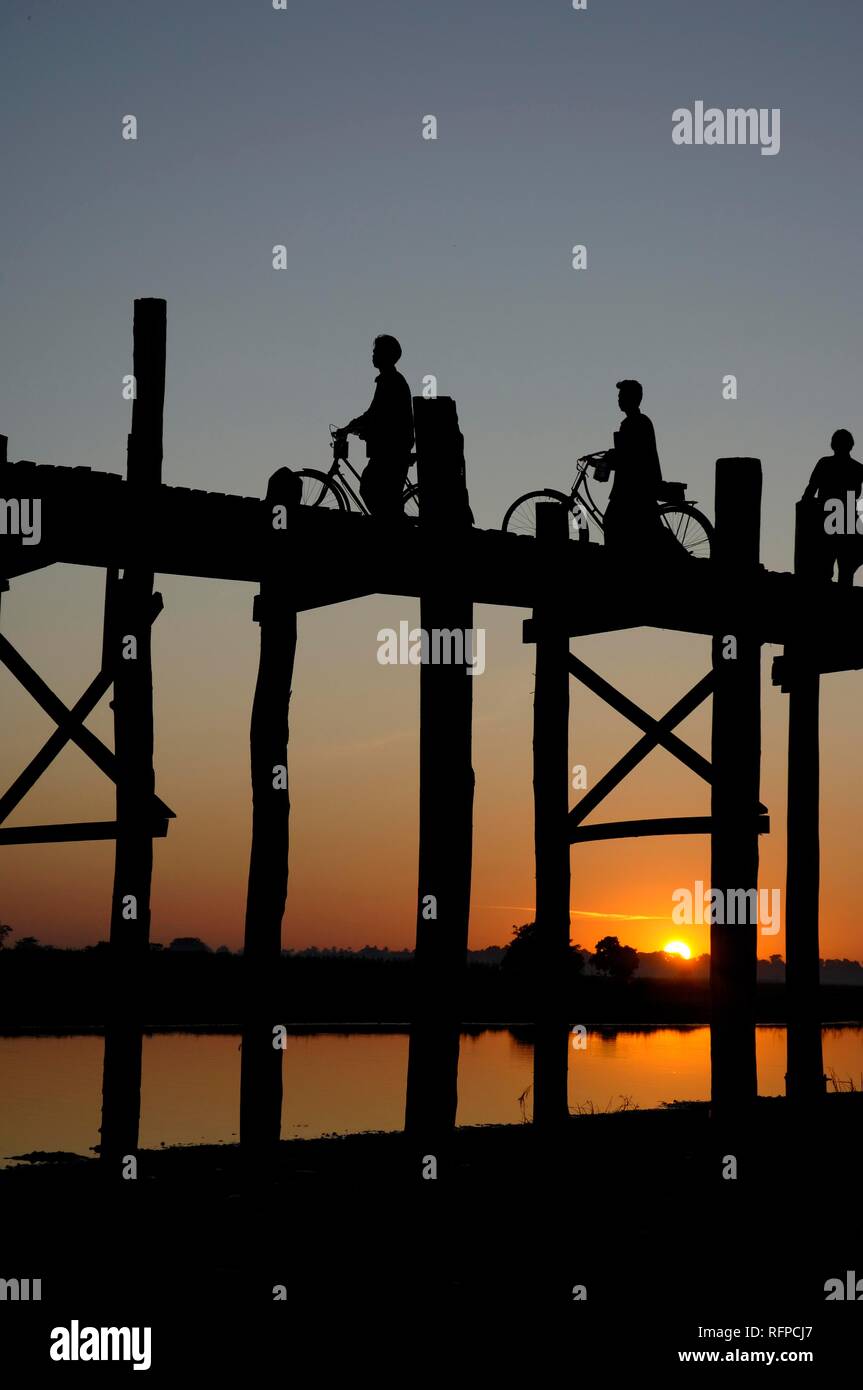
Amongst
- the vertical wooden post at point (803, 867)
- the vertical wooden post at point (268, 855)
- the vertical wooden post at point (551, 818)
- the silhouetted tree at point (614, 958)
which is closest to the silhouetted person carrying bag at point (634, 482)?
the vertical wooden post at point (803, 867)

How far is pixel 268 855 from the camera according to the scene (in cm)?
1101

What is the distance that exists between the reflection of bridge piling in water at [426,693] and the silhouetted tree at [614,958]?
82.8 meters

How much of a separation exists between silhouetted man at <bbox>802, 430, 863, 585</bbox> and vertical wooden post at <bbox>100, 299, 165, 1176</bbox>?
630 centimetres

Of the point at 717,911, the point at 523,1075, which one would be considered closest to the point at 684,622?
the point at 717,911

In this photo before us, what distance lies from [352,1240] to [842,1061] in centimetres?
2809

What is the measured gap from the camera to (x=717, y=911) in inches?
451

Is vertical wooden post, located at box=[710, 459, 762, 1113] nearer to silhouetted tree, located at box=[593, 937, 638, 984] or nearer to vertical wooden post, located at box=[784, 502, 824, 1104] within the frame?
vertical wooden post, located at box=[784, 502, 824, 1104]

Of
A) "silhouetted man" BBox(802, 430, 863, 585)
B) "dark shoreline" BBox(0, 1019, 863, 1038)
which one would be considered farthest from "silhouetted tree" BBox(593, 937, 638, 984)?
"silhouetted man" BBox(802, 430, 863, 585)

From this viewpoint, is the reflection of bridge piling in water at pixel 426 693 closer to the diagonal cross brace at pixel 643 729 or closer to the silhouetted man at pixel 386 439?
the diagonal cross brace at pixel 643 729

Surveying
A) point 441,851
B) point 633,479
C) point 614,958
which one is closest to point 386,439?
point 633,479

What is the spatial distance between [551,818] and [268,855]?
225 centimetres

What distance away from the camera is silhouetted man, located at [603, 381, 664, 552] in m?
14.2
